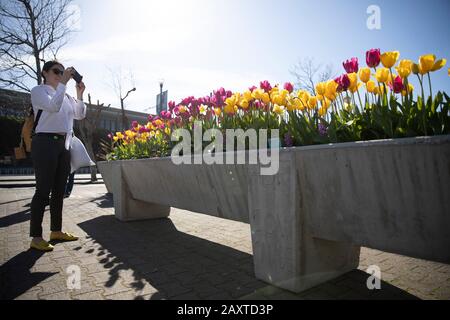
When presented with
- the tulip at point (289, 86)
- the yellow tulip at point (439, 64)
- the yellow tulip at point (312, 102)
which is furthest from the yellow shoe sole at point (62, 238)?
the yellow tulip at point (439, 64)

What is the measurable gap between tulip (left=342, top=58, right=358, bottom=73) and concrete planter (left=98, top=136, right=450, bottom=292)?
2.39ft

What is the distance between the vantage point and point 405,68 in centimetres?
197

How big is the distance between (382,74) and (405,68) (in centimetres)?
14

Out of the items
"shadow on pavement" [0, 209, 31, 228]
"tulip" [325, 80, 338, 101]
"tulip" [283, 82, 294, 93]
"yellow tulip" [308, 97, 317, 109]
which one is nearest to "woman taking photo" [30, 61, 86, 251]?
"shadow on pavement" [0, 209, 31, 228]

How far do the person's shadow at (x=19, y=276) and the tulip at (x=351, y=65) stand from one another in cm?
304

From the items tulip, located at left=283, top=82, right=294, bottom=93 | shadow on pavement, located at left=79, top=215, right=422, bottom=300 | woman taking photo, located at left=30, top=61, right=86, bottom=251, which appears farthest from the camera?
woman taking photo, located at left=30, top=61, right=86, bottom=251

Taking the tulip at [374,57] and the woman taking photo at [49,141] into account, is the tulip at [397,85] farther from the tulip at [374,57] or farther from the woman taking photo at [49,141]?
the woman taking photo at [49,141]

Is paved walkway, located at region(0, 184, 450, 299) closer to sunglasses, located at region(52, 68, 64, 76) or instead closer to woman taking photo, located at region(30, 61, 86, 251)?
woman taking photo, located at region(30, 61, 86, 251)

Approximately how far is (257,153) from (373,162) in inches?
36.7

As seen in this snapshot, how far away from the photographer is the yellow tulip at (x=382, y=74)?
2.05m

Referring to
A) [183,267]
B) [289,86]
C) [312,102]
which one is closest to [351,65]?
[312,102]

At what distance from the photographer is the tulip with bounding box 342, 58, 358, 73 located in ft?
7.36

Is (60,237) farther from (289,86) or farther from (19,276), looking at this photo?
(289,86)

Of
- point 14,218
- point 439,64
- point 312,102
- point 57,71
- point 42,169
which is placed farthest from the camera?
point 14,218
